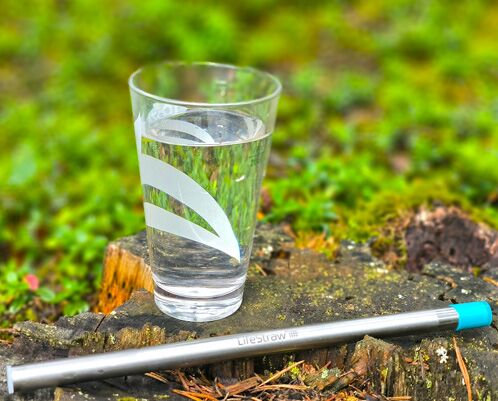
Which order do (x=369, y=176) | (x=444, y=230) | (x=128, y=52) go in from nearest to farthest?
(x=444, y=230), (x=369, y=176), (x=128, y=52)

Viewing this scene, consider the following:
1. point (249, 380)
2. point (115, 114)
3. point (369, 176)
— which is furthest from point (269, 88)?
point (115, 114)

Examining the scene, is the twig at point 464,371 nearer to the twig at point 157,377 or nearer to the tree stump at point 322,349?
Result: the tree stump at point 322,349

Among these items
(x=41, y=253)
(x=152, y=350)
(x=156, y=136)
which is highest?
(x=156, y=136)

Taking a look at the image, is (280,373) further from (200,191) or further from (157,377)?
(200,191)

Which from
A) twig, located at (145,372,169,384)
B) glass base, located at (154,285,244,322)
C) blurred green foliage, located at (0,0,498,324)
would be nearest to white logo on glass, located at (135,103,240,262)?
glass base, located at (154,285,244,322)

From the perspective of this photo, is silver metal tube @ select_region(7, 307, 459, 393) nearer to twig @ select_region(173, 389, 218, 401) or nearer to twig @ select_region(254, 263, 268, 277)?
twig @ select_region(173, 389, 218, 401)

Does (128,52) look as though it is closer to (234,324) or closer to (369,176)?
(369,176)

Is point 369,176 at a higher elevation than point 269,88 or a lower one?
lower

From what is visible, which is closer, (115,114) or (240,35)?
(115,114)

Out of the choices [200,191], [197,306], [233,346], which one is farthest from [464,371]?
[200,191]

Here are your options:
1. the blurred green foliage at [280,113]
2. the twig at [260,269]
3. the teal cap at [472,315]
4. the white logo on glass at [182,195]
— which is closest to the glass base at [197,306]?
the white logo on glass at [182,195]
